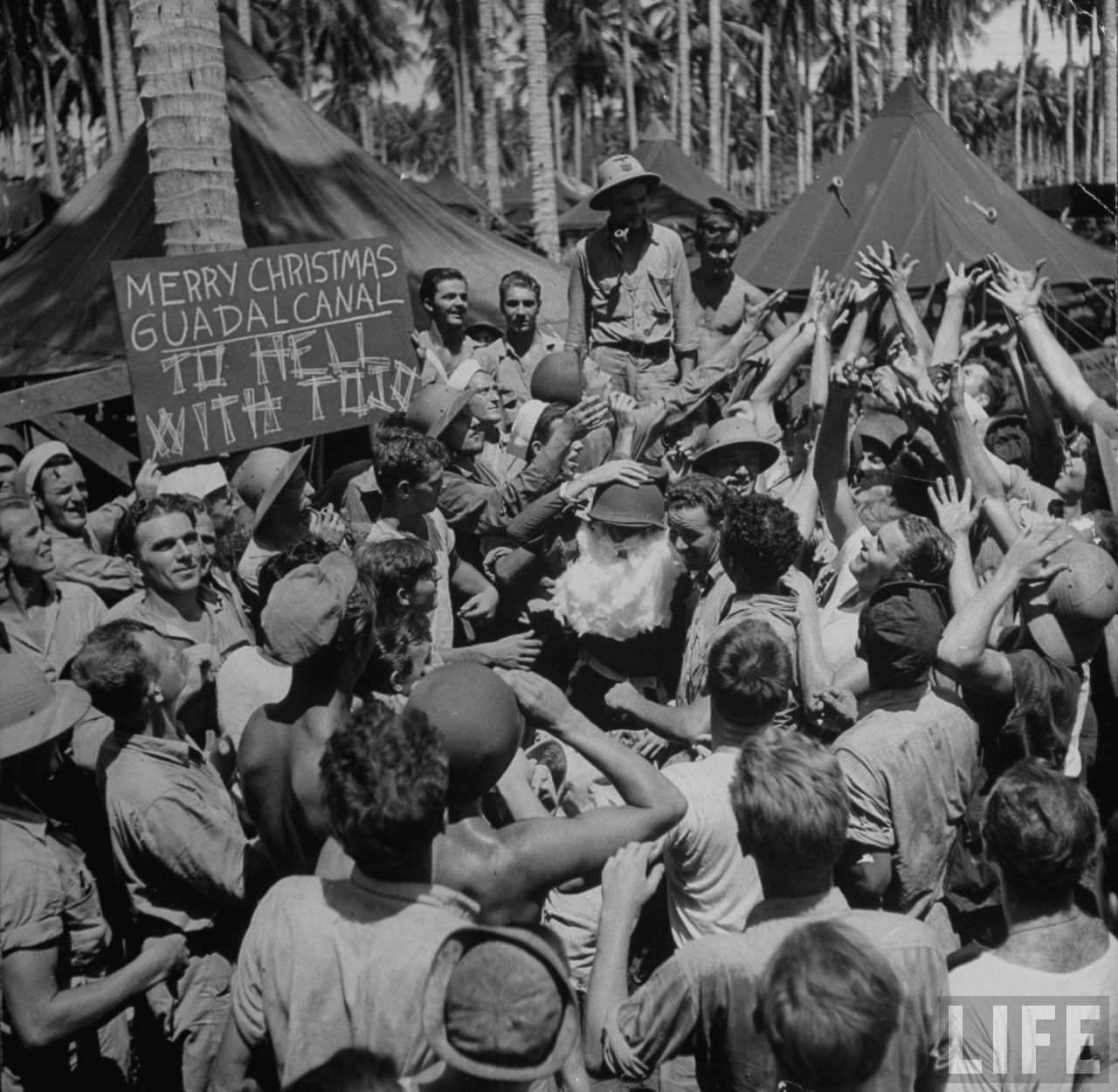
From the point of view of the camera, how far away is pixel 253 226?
8758mm

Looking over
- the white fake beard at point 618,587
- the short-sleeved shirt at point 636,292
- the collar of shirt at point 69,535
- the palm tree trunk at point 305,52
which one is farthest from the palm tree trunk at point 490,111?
the white fake beard at point 618,587

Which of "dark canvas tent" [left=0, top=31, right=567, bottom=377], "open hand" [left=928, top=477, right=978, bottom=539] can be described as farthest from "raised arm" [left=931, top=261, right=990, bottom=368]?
"dark canvas tent" [left=0, top=31, right=567, bottom=377]

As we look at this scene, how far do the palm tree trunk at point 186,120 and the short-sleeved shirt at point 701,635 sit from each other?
3.30 metres

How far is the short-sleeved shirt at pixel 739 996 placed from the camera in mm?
2623

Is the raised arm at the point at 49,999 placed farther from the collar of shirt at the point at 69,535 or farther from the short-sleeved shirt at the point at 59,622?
the collar of shirt at the point at 69,535

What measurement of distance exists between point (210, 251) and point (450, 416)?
1.68 metres

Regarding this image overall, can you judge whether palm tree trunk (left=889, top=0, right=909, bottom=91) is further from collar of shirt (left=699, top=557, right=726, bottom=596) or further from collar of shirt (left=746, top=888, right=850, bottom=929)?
collar of shirt (left=746, top=888, right=850, bottom=929)

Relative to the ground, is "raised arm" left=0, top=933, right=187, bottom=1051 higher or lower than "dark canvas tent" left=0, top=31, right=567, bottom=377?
lower

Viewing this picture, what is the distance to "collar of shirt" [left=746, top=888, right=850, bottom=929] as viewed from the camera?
8.97 ft

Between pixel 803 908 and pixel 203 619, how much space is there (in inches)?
105

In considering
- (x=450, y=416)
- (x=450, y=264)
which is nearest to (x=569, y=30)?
(x=450, y=264)

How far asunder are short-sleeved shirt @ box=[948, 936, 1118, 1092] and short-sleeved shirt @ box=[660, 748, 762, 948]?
75cm

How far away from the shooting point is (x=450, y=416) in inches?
217

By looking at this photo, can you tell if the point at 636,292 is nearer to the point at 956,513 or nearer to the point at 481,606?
the point at 481,606
